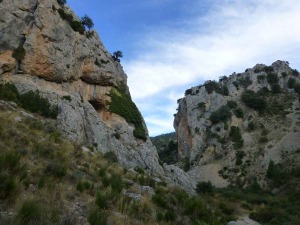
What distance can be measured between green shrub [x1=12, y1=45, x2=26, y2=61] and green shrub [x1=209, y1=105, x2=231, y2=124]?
1763 inches

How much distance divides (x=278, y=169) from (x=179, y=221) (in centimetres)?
4429

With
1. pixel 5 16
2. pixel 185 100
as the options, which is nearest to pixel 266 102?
pixel 185 100

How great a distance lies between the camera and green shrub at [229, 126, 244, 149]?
198 ft

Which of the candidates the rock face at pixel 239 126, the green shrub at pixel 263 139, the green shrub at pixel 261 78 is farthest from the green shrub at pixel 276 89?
the green shrub at pixel 263 139

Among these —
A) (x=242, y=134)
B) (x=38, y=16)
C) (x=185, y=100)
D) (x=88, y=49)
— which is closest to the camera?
(x=38, y=16)

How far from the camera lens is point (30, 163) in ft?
31.6

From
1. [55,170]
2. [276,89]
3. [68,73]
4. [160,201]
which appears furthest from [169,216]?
[276,89]

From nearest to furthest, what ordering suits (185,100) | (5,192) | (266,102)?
(5,192)
(266,102)
(185,100)

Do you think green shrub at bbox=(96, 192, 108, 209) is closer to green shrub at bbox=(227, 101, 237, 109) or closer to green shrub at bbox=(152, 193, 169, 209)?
green shrub at bbox=(152, 193, 169, 209)

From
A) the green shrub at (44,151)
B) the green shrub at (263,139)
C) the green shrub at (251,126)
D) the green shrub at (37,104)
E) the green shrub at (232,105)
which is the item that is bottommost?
the green shrub at (44,151)

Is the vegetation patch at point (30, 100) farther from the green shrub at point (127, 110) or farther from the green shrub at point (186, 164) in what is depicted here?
the green shrub at point (186, 164)

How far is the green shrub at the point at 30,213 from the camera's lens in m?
5.67

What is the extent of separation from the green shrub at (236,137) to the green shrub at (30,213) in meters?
57.3

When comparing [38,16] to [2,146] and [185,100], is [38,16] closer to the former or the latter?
[2,146]
